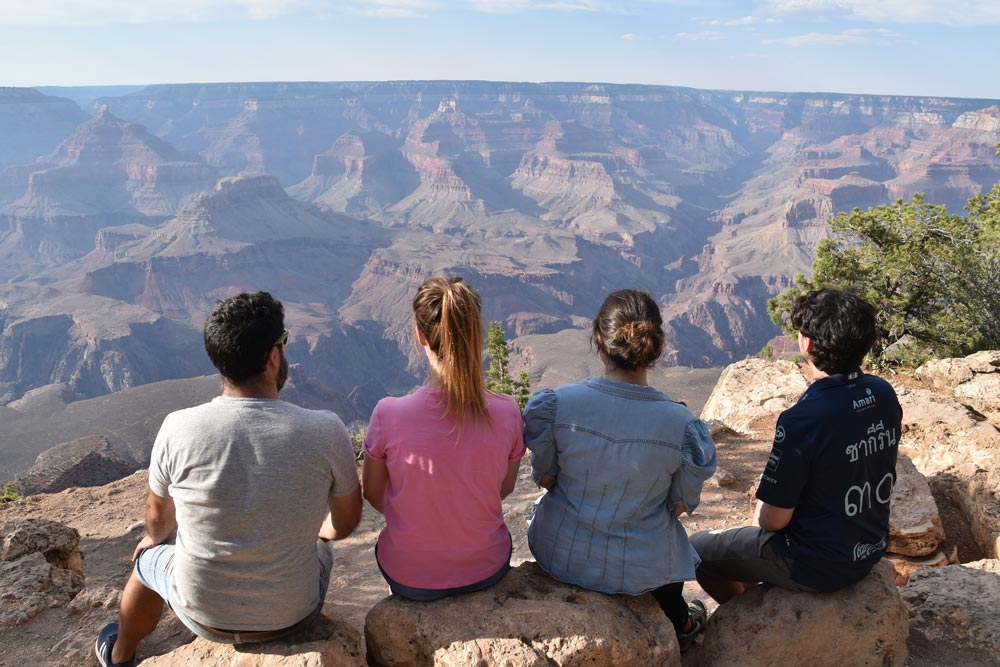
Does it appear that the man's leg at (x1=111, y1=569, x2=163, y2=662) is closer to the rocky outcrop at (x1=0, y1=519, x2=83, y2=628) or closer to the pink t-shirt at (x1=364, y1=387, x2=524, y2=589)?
the pink t-shirt at (x1=364, y1=387, x2=524, y2=589)

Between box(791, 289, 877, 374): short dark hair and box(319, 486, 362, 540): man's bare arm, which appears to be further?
box(319, 486, 362, 540): man's bare arm

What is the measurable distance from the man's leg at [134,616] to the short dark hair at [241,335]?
1.56 meters

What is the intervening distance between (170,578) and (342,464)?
1122mm

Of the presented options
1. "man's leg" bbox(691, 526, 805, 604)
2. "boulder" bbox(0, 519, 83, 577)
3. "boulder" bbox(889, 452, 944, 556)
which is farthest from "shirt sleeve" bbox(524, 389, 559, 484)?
"boulder" bbox(0, 519, 83, 577)

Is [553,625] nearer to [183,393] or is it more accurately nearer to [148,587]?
[148,587]

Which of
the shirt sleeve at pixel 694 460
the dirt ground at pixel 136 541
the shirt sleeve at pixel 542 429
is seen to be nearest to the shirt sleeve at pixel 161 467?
the dirt ground at pixel 136 541

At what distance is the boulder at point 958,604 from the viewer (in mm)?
4207

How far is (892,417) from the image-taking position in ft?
11.6

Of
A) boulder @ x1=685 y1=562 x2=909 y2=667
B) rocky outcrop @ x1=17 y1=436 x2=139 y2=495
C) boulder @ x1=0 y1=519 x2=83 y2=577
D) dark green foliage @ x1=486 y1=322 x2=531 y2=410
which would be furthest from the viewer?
rocky outcrop @ x1=17 y1=436 x2=139 y2=495

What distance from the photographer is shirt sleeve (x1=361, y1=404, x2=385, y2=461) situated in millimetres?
3373

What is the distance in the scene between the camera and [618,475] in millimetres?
3451

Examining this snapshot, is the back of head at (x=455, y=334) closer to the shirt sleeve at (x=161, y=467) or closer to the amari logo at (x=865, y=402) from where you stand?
the shirt sleeve at (x=161, y=467)

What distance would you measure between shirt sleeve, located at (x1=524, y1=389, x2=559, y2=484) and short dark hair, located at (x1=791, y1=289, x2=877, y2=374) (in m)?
1.35

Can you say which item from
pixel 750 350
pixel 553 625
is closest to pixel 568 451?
pixel 553 625
